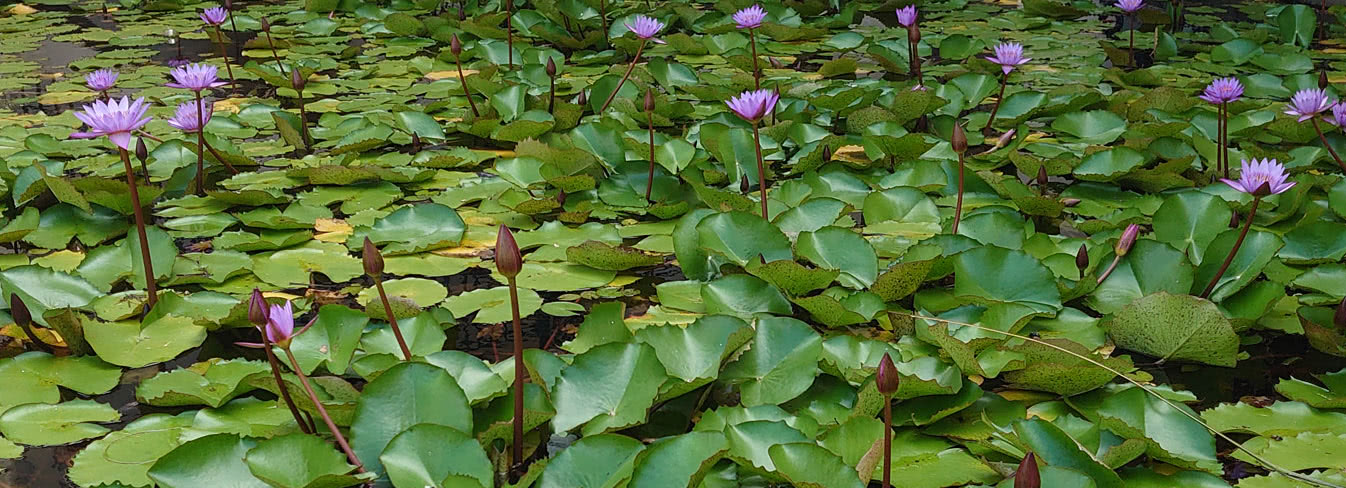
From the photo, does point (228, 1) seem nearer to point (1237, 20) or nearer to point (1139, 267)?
point (1139, 267)

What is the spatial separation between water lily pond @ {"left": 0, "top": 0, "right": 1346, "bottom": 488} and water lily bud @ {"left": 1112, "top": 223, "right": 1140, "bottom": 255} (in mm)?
10

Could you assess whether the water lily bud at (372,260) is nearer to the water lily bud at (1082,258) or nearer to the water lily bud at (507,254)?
the water lily bud at (507,254)

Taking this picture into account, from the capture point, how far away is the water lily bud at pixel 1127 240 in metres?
Answer: 1.68

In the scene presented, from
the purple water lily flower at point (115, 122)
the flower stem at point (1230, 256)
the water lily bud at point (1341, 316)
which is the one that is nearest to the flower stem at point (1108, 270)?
the flower stem at point (1230, 256)

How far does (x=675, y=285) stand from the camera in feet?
5.83

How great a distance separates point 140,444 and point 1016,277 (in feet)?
3.98

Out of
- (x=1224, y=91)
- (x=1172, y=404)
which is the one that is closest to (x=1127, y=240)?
(x=1172, y=404)

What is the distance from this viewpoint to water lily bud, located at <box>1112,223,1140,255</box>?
1679 mm

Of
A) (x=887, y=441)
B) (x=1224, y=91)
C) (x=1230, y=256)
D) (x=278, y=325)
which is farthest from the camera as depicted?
(x=1224, y=91)

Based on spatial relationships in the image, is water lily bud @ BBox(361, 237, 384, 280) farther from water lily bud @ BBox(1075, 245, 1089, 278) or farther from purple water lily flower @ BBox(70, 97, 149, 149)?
water lily bud @ BBox(1075, 245, 1089, 278)

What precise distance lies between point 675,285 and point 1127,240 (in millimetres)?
707

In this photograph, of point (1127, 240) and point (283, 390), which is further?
point (1127, 240)

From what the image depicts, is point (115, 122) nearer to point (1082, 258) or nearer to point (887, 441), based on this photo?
point (887, 441)

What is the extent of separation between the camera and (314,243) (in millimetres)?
2000
